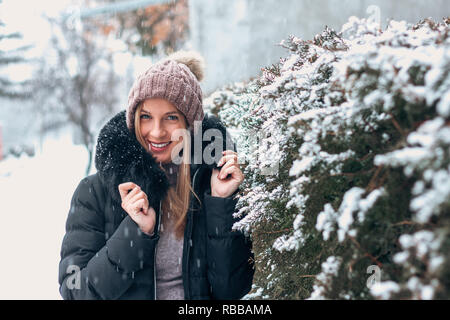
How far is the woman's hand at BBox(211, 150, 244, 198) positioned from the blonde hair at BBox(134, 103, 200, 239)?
0.14 m

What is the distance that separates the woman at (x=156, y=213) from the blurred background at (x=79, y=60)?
69 centimetres

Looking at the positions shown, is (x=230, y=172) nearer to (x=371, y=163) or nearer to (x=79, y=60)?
(x=371, y=163)

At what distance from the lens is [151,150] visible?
2080 mm

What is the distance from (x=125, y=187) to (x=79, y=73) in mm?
9053

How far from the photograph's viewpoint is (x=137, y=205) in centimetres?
177

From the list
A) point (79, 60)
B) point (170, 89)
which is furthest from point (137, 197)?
point (79, 60)

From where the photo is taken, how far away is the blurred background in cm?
639

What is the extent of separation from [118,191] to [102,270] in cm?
38

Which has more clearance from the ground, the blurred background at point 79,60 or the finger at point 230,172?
the blurred background at point 79,60

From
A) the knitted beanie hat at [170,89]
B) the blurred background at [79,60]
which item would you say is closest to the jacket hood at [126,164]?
the knitted beanie hat at [170,89]

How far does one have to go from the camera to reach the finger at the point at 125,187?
1814 mm

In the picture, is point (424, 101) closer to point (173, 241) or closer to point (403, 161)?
point (403, 161)

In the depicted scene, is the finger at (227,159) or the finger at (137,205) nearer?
the finger at (137,205)

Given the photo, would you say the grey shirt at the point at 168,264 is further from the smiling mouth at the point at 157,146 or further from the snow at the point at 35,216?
the snow at the point at 35,216
